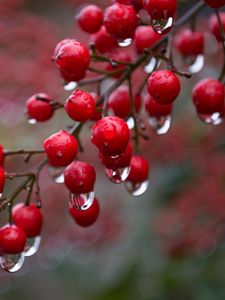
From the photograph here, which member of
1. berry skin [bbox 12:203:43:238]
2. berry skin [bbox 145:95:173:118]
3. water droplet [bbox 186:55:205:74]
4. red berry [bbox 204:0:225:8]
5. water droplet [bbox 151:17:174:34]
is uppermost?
water droplet [bbox 151:17:174:34]

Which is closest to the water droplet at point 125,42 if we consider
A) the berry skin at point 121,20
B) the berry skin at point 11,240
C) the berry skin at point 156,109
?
the berry skin at point 121,20

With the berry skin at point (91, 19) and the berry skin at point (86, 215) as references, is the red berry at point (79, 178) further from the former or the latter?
the berry skin at point (91, 19)

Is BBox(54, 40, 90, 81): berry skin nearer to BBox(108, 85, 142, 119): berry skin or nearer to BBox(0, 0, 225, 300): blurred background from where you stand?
BBox(108, 85, 142, 119): berry skin

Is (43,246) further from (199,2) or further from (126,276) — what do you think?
(199,2)

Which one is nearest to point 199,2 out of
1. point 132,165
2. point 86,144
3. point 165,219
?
point 132,165

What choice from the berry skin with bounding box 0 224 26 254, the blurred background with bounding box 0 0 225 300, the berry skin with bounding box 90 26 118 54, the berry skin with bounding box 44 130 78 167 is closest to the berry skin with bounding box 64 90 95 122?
the berry skin with bounding box 44 130 78 167
